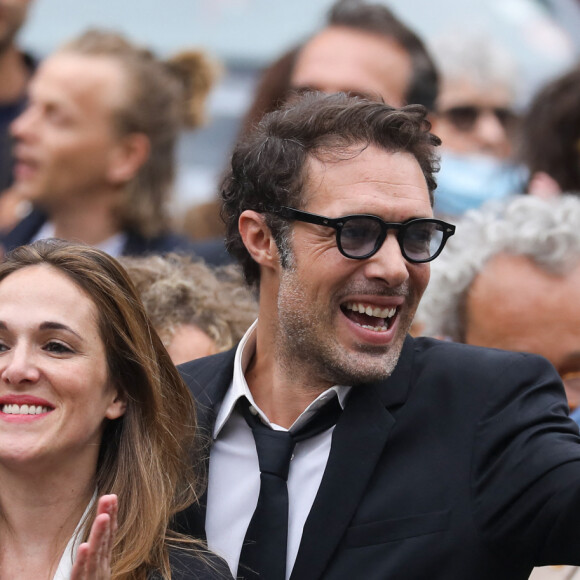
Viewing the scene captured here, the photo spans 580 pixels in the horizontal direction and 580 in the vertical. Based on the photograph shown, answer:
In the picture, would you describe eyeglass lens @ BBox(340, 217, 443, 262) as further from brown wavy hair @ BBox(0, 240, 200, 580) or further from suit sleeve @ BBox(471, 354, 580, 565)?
brown wavy hair @ BBox(0, 240, 200, 580)

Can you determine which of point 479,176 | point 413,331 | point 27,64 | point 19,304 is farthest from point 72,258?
point 27,64

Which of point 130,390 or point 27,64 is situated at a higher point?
point 27,64

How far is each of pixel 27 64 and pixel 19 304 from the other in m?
3.59

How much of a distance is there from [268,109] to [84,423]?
158 centimetres

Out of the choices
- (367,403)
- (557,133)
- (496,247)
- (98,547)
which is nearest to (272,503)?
(367,403)

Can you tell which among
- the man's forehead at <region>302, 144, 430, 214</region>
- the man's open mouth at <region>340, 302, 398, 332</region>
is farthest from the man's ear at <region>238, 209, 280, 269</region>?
the man's open mouth at <region>340, 302, 398, 332</region>

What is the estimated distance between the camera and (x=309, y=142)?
10.5 ft

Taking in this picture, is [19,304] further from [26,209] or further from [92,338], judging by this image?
[26,209]

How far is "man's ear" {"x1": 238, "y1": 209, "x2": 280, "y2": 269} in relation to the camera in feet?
10.6

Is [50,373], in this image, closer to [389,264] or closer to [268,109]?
[389,264]

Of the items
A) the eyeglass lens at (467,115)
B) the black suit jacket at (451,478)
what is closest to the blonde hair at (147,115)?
the eyeglass lens at (467,115)

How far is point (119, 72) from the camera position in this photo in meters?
5.70

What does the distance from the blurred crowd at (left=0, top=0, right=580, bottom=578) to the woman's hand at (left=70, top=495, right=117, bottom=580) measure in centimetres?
136

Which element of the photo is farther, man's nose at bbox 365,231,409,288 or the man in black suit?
man's nose at bbox 365,231,409,288
